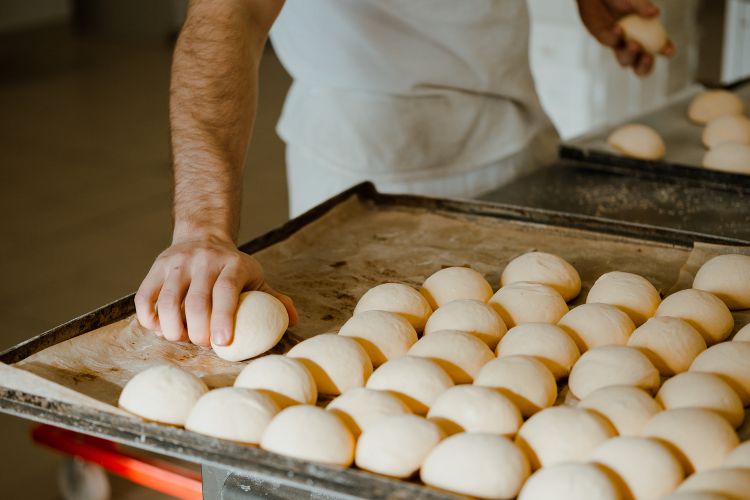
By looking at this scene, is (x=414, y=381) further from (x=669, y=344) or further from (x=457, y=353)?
(x=669, y=344)

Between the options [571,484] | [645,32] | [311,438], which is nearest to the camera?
[571,484]

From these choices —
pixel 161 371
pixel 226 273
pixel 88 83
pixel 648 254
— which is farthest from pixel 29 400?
pixel 88 83

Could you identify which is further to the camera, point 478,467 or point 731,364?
point 731,364

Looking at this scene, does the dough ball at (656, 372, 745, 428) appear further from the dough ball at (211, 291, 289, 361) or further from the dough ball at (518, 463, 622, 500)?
the dough ball at (211, 291, 289, 361)

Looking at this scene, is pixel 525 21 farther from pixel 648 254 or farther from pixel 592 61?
pixel 592 61

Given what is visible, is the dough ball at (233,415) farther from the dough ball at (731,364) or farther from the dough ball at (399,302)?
the dough ball at (731,364)

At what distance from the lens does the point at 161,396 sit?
1.09 m

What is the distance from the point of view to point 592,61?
3570mm

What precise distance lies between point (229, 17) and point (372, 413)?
82cm

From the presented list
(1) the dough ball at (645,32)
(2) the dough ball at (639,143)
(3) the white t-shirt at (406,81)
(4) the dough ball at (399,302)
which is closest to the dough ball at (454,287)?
(4) the dough ball at (399,302)

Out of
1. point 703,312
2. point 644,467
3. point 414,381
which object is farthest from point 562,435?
point 703,312

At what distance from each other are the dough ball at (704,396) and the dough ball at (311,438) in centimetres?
39

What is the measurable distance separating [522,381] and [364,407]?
7.9 inches

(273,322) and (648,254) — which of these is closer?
(273,322)
